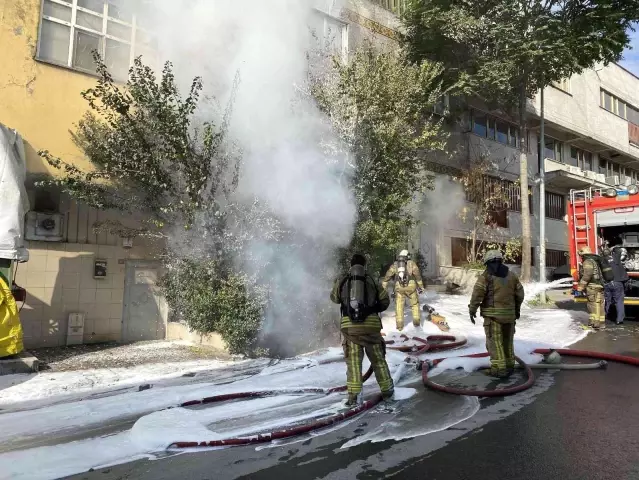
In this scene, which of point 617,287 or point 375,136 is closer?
point 375,136

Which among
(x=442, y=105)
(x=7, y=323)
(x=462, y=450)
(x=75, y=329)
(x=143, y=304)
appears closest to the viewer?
(x=462, y=450)

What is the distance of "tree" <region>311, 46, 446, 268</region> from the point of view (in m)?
7.45

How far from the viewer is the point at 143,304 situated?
7676 mm

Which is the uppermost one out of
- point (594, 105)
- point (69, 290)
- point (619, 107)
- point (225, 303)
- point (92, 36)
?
point (619, 107)

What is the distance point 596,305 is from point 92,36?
Answer: 958 cm

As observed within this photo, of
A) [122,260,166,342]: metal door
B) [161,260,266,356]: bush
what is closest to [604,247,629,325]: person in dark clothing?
[161,260,266,356]: bush

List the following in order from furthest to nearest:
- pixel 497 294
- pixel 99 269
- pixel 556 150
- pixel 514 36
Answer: pixel 556 150 → pixel 514 36 → pixel 99 269 → pixel 497 294

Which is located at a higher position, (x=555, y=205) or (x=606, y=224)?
(x=555, y=205)

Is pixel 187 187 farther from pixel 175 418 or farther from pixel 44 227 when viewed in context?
pixel 175 418

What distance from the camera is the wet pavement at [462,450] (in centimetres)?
274

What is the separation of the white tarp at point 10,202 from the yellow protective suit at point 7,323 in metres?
0.36

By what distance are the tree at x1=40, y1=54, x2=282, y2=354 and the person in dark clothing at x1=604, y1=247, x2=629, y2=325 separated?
6480 millimetres

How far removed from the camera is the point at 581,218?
10.3 meters

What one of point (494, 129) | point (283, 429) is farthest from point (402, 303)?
point (494, 129)
